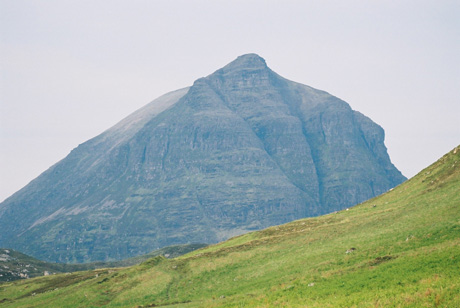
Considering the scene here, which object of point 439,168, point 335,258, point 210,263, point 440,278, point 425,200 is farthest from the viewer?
point 439,168

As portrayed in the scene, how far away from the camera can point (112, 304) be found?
69.1m

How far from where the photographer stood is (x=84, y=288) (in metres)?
80.5

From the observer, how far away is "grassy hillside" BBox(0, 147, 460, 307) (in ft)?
135

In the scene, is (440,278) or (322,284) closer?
(440,278)

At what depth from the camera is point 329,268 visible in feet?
180

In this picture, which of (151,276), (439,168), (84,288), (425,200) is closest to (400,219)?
(425,200)

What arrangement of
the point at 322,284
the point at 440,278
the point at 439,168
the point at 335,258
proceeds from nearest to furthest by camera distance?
the point at 440,278 → the point at 322,284 → the point at 335,258 → the point at 439,168

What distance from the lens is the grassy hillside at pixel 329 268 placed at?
135 feet

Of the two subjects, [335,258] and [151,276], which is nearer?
[335,258]

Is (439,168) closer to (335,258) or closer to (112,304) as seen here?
(335,258)

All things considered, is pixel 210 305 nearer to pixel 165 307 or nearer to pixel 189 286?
pixel 165 307

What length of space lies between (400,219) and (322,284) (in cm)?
2588

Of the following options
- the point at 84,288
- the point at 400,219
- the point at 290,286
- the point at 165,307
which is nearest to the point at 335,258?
the point at 290,286

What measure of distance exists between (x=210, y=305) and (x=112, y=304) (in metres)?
24.1
